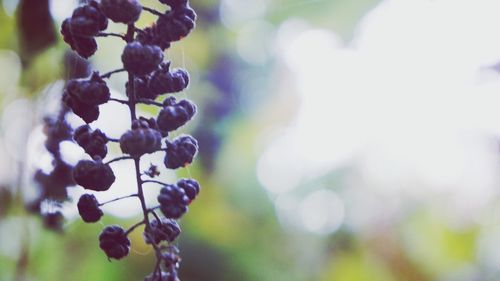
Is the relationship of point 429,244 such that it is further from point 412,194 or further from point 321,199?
point 321,199

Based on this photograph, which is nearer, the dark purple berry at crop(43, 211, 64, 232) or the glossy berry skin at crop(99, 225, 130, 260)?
the glossy berry skin at crop(99, 225, 130, 260)

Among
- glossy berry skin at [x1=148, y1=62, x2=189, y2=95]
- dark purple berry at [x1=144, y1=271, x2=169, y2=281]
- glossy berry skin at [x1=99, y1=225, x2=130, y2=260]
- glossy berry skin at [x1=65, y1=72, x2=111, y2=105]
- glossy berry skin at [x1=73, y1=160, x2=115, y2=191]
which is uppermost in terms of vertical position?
glossy berry skin at [x1=148, y1=62, x2=189, y2=95]

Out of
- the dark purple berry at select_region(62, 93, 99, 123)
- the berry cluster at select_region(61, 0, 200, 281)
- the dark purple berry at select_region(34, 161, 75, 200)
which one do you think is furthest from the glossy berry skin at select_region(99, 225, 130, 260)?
the dark purple berry at select_region(34, 161, 75, 200)

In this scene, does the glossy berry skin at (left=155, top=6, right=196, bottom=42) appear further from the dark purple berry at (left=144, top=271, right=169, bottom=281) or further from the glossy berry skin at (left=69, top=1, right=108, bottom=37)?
the dark purple berry at (left=144, top=271, right=169, bottom=281)

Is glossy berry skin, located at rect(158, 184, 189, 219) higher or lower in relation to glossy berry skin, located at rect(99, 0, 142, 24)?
lower

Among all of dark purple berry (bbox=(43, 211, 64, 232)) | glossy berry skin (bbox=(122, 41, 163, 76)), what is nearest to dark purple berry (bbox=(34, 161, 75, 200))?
dark purple berry (bbox=(43, 211, 64, 232))

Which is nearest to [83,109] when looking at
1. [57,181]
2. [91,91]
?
[91,91]

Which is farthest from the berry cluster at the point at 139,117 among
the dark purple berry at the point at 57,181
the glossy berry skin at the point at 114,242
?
the dark purple berry at the point at 57,181

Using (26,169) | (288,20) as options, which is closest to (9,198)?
(26,169)
